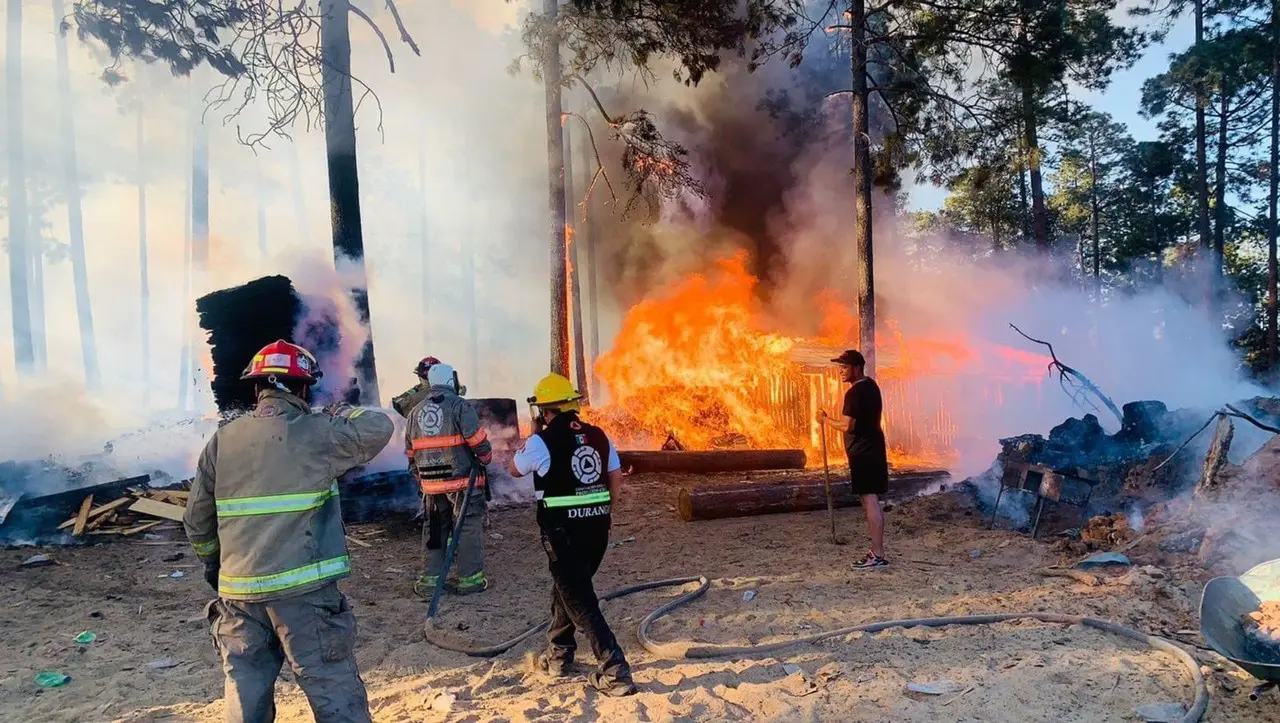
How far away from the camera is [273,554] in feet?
10.0

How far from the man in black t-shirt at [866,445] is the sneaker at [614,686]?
3.20 metres

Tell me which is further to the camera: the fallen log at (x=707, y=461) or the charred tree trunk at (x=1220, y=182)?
the charred tree trunk at (x=1220, y=182)

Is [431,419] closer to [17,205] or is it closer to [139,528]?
[139,528]

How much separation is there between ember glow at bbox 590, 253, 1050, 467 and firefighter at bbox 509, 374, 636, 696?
37.7 feet

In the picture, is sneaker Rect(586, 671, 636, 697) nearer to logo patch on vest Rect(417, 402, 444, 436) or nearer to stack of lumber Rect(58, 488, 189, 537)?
logo patch on vest Rect(417, 402, 444, 436)

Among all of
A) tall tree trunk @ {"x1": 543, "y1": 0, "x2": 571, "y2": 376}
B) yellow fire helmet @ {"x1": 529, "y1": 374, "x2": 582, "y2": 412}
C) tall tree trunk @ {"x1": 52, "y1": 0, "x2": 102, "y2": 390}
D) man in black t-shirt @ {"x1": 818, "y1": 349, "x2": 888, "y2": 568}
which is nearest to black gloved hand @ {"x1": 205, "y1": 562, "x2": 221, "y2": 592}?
yellow fire helmet @ {"x1": 529, "y1": 374, "x2": 582, "y2": 412}

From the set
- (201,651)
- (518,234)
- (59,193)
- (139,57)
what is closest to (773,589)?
(201,651)

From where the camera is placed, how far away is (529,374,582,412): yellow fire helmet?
4.53 meters

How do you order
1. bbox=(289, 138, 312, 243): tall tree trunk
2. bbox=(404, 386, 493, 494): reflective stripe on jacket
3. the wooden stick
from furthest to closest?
bbox=(289, 138, 312, 243): tall tree trunk → bbox=(404, 386, 493, 494): reflective stripe on jacket → the wooden stick

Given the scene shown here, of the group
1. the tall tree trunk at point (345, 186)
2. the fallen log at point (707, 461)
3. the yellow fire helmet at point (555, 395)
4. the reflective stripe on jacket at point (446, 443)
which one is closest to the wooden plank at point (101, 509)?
the tall tree trunk at point (345, 186)

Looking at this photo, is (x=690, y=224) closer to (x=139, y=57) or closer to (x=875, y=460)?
(x=139, y=57)

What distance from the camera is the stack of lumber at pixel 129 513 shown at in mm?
7719

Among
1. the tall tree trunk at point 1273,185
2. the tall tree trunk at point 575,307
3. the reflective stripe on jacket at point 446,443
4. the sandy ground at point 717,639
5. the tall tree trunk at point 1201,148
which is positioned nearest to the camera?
the sandy ground at point 717,639

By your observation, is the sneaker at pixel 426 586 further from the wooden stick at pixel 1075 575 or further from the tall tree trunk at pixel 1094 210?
the tall tree trunk at pixel 1094 210
